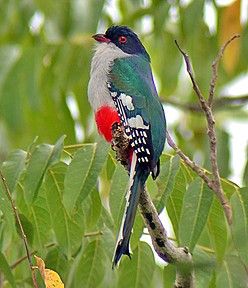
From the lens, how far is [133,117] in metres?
3.86

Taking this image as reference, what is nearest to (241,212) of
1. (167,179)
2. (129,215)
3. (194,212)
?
(194,212)

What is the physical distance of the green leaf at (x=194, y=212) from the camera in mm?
3650

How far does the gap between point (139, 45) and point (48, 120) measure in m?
1.39

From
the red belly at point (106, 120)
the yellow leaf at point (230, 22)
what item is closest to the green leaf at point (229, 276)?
the red belly at point (106, 120)

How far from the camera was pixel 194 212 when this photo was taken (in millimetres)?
3703

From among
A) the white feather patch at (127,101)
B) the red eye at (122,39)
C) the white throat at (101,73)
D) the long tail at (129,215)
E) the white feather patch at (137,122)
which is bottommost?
Answer: the long tail at (129,215)

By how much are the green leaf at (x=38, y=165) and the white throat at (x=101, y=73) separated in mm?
269

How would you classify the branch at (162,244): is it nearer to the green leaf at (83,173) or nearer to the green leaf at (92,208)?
the green leaf at (83,173)

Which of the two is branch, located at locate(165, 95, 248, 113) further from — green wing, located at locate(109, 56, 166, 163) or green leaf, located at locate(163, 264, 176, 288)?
green leaf, located at locate(163, 264, 176, 288)

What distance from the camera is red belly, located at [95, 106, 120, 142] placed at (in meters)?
3.81

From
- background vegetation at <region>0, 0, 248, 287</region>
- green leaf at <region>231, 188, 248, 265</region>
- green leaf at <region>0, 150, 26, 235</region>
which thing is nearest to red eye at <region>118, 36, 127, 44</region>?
background vegetation at <region>0, 0, 248, 287</region>

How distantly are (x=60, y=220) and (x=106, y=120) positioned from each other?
42cm

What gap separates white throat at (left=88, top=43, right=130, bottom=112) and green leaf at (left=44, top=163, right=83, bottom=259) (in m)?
0.32

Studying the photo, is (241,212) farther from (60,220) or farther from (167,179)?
(60,220)
